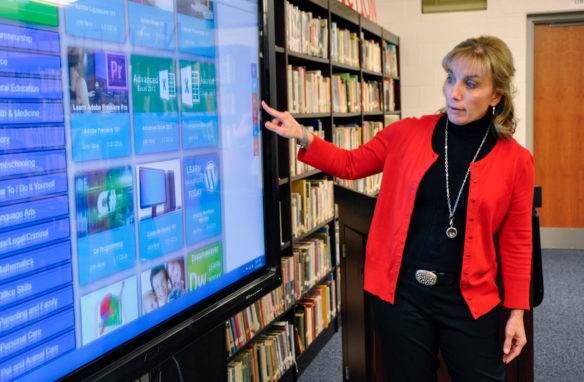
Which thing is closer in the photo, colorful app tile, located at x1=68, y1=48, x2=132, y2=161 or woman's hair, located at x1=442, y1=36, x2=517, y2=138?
colorful app tile, located at x1=68, y1=48, x2=132, y2=161

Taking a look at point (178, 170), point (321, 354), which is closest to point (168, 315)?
point (178, 170)

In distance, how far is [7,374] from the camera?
76 centimetres

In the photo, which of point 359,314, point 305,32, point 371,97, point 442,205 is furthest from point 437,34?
point 442,205

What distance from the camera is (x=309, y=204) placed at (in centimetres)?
340

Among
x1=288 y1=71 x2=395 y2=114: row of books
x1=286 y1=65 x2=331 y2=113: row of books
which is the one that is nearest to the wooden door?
x1=288 y1=71 x2=395 y2=114: row of books

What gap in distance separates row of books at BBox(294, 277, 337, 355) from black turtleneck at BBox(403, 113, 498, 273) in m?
1.74

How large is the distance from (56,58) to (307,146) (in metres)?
0.91

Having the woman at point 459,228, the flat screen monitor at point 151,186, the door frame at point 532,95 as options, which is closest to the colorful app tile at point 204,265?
the flat screen monitor at point 151,186

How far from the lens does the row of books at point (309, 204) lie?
10.7 ft

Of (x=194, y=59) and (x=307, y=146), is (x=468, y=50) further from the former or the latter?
(x=194, y=59)

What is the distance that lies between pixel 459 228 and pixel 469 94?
37 centimetres

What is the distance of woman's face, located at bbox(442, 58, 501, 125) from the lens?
5.32 ft

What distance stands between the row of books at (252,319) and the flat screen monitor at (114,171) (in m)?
1.27

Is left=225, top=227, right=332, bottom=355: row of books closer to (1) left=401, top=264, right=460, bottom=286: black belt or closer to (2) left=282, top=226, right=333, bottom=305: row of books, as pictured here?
(2) left=282, top=226, right=333, bottom=305: row of books
